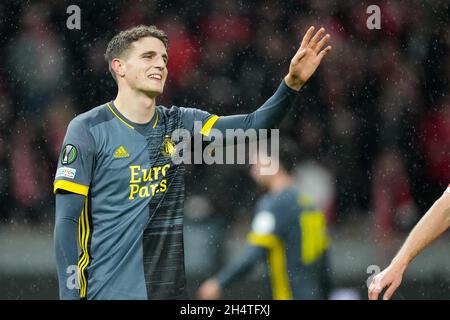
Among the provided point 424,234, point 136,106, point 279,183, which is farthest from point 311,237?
point 424,234

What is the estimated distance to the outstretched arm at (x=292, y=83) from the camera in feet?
14.3

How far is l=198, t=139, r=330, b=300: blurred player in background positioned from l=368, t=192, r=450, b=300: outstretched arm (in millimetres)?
1649

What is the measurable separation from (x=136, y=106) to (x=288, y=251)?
4.42 feet

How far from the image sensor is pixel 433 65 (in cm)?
921

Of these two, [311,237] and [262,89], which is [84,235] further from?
[262,89]

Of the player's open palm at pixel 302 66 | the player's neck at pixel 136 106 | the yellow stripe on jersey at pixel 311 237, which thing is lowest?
the yellow stripe on jersey at pixel 311 237

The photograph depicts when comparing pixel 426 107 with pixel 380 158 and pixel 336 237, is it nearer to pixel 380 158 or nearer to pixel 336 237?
pixel 380 158

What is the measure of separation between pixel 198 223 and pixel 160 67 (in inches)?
137

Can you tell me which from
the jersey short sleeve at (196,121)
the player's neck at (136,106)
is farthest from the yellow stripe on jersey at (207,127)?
the player's neck at (136,106)

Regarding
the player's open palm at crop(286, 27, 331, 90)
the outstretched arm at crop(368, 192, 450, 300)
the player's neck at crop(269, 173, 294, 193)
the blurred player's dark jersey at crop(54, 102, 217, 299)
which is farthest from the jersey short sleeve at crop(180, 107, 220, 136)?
the outstretched arm at crop(368, 192, 450, 300)

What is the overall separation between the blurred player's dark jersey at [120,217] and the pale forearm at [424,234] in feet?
3.79

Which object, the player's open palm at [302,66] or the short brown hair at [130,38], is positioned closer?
the player's open palm at [302,66]

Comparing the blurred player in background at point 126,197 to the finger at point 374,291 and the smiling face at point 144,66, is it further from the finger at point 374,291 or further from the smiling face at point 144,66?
the finger at point 374,291
